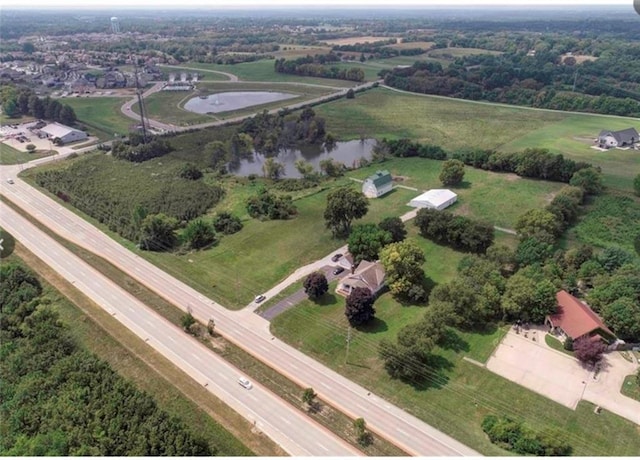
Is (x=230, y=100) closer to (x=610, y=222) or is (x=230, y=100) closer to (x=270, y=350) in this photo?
(x=610, y=222)

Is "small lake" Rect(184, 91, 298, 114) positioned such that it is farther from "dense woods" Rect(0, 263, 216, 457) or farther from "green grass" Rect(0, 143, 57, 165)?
"dense woods" Rect(0, 263, 216, 457)

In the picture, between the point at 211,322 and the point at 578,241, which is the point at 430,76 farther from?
the point at 211,322

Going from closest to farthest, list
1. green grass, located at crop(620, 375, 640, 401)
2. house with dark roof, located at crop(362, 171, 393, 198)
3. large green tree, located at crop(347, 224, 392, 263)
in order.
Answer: green grass, located at crop(620, 375, 640, 401), large green tree, located at crop(347, 224, 392, 263), house with dark roof, located at crop(362, 171, 393, 198)

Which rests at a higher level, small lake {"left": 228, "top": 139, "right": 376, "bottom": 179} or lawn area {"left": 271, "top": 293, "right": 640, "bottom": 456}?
lawn area {"left": 271, "top": 293, "right": 640, "bottom": 456}

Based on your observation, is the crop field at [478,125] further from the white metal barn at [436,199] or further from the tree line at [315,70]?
the white metal barn at [436,199]

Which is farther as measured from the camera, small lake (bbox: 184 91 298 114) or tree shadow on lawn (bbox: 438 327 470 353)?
small lake (bbox: 184 91 298 114)

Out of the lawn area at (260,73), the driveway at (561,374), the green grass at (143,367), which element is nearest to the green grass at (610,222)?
the driveway at (561,374)

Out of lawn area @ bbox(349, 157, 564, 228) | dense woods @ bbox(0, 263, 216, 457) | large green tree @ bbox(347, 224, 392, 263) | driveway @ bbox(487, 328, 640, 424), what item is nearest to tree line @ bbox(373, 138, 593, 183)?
lawn area @ bbox(349, 157, 564, 228)
